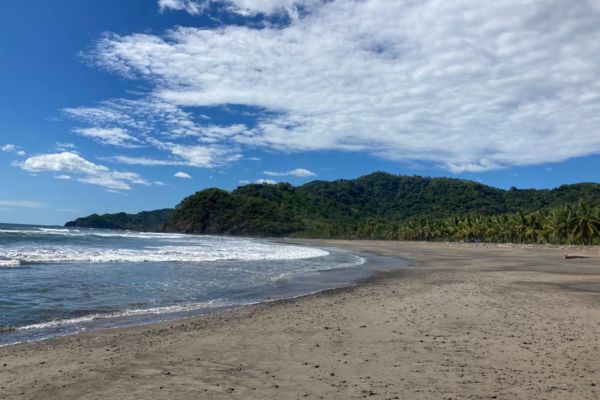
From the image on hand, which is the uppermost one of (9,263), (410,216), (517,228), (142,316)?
(410,216)

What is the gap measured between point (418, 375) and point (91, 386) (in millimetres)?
4696

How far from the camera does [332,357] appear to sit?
782 centimetres

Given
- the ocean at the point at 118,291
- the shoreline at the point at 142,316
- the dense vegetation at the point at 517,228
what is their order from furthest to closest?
the dense vegetation at the point at 517,228 < the ocean at the point at 118,291 < the shoreline at the point at 142,316

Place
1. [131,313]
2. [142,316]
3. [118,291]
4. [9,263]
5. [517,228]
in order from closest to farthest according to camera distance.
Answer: [142,316] < [131,313] < [118,291] < [9,263] < [517,228]

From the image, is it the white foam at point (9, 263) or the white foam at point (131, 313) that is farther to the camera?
the white foam at point (9, 263)

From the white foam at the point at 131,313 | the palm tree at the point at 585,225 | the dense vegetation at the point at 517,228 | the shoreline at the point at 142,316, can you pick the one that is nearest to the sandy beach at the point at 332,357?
the shoreline at the point at 142,316

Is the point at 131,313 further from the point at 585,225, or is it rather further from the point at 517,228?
the point at 517,228

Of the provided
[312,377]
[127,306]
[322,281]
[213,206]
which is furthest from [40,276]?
[213,206]

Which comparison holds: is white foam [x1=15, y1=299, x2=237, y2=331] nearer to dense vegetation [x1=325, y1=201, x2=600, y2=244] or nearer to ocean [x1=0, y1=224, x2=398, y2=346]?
ocean [x1=0, y1=224, x2=398, y2=346]

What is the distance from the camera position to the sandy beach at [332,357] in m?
6.14

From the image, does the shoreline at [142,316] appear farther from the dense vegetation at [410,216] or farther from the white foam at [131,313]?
the dense vegetation at [410,216]

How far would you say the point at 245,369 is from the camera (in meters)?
7.17

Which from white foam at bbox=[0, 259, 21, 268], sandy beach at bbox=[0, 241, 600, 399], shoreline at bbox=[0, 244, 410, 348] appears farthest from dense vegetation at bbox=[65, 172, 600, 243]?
white foam at bbox=[0, 259, 21, 268]

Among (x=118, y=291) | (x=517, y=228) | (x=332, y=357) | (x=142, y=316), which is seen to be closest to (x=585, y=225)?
(x=517, y=228)
